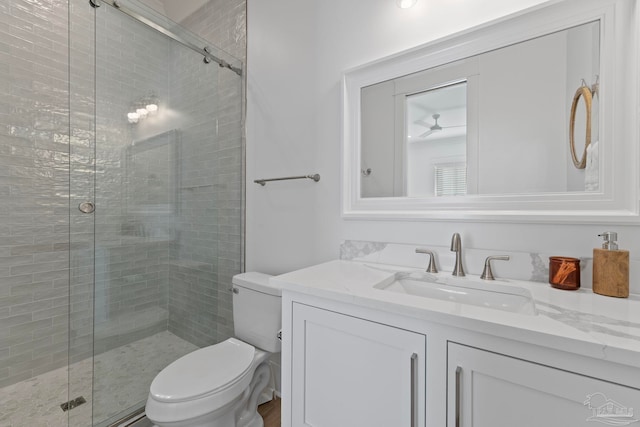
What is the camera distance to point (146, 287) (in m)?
1.67

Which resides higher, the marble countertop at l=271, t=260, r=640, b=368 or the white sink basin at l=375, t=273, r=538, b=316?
the marble countertop at l=271, t=260, r=640, b=368

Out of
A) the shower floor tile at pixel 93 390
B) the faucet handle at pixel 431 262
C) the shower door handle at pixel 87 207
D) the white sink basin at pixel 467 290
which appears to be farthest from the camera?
the shower door handle at pixel 87 207

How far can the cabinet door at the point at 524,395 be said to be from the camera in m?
0.51

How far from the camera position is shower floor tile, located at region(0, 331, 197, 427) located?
1338 millimetres

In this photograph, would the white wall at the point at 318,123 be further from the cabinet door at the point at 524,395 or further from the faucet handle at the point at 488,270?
the cabinet door at the point at 524,395

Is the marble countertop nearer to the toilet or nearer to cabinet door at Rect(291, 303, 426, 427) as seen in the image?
cabinet door at Rect(291, 303, 426, 427)

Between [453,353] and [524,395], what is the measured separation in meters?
0.14

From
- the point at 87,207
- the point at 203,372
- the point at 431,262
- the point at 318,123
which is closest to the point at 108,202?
the point at 87,207

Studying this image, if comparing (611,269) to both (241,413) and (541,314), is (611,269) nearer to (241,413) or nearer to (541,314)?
(541,314)

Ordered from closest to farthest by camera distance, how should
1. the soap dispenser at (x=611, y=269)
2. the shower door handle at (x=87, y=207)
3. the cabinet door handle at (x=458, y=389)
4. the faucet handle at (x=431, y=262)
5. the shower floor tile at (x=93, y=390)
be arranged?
the cabinet door handle at (x=458, y=389) → the soap dispenser at (x=611, y=269) → the faucet handle at (x=431, y=262) → the shower floor tile at (x=93, y=390) → the shower door handle at (x=87, y=207)

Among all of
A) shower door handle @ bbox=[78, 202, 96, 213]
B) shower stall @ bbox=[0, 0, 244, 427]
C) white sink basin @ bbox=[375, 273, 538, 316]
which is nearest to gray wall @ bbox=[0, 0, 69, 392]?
shower stall @ bbox=[0, 0, 244, 427]

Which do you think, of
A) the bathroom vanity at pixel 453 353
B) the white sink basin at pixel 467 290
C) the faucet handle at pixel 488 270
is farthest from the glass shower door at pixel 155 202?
the faucet handle at pixel 488 270

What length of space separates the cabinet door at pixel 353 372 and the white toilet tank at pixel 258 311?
432 mm

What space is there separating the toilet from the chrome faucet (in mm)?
777
